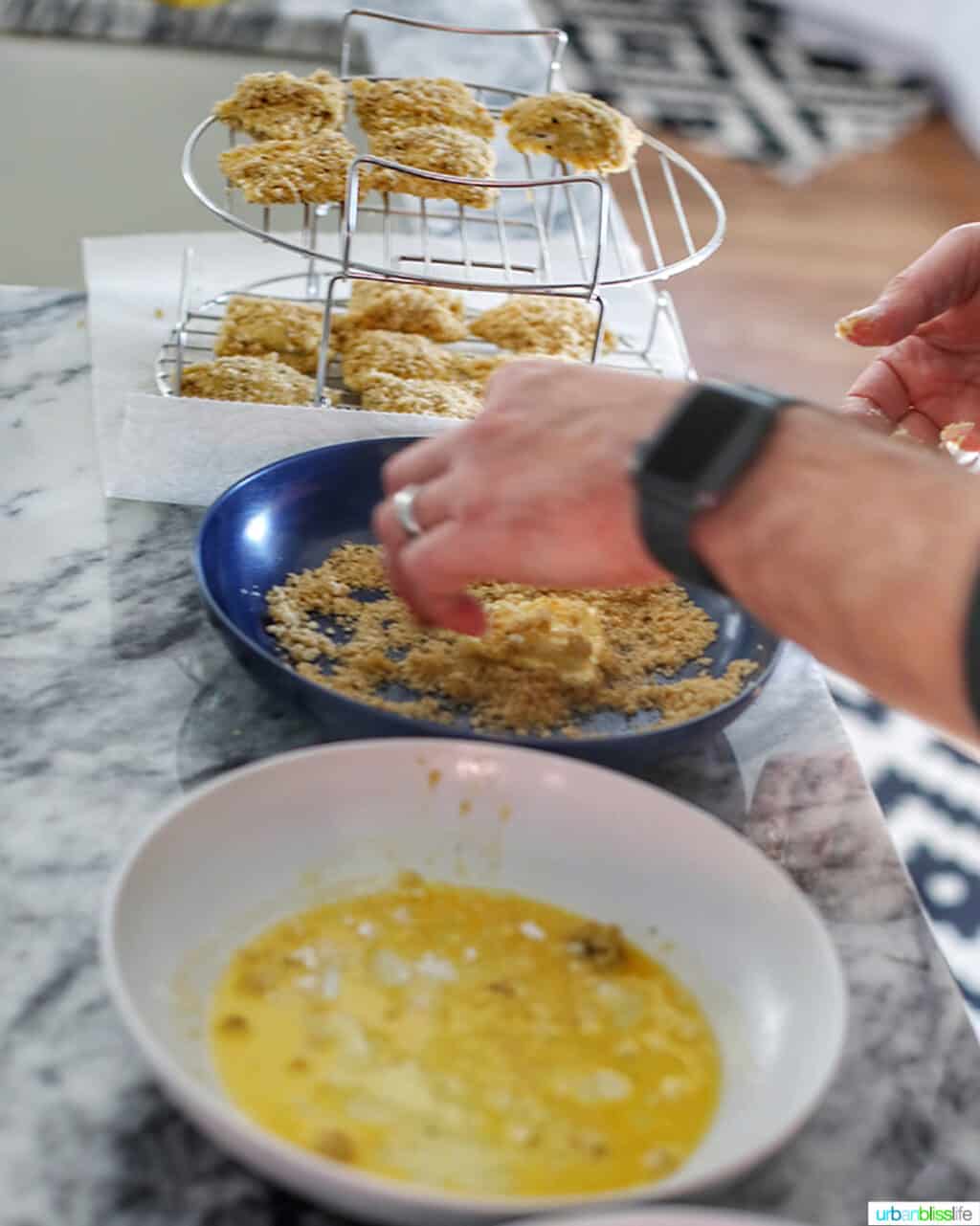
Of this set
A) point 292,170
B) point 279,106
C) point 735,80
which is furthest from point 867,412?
point 735,80

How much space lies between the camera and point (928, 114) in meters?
4.21

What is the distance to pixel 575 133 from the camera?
4.81 ft

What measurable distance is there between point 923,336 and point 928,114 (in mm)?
3329

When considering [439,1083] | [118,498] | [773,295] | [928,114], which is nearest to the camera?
[439,1083]

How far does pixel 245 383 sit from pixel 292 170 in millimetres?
234

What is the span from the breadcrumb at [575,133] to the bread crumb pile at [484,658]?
57cm

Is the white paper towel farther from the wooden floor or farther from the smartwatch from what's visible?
the wooden floor

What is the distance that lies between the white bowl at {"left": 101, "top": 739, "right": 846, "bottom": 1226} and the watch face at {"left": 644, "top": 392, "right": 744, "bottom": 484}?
0.56ft

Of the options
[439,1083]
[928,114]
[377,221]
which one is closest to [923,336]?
[439,1083]

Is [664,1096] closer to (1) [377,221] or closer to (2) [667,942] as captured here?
(2) [667,942]

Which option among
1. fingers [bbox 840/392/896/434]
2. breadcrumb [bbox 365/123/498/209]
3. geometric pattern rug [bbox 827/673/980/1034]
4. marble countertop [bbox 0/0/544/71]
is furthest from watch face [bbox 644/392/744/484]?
marble countertop [bbox 0/0/544/71]

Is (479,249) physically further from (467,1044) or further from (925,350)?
(467,1044)

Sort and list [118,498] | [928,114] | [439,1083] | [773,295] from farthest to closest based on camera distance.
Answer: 1. [928,114]
2. [773,295]
3. [118,498]
4. [439,1083]

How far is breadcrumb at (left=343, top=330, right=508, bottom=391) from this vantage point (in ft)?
4.30
